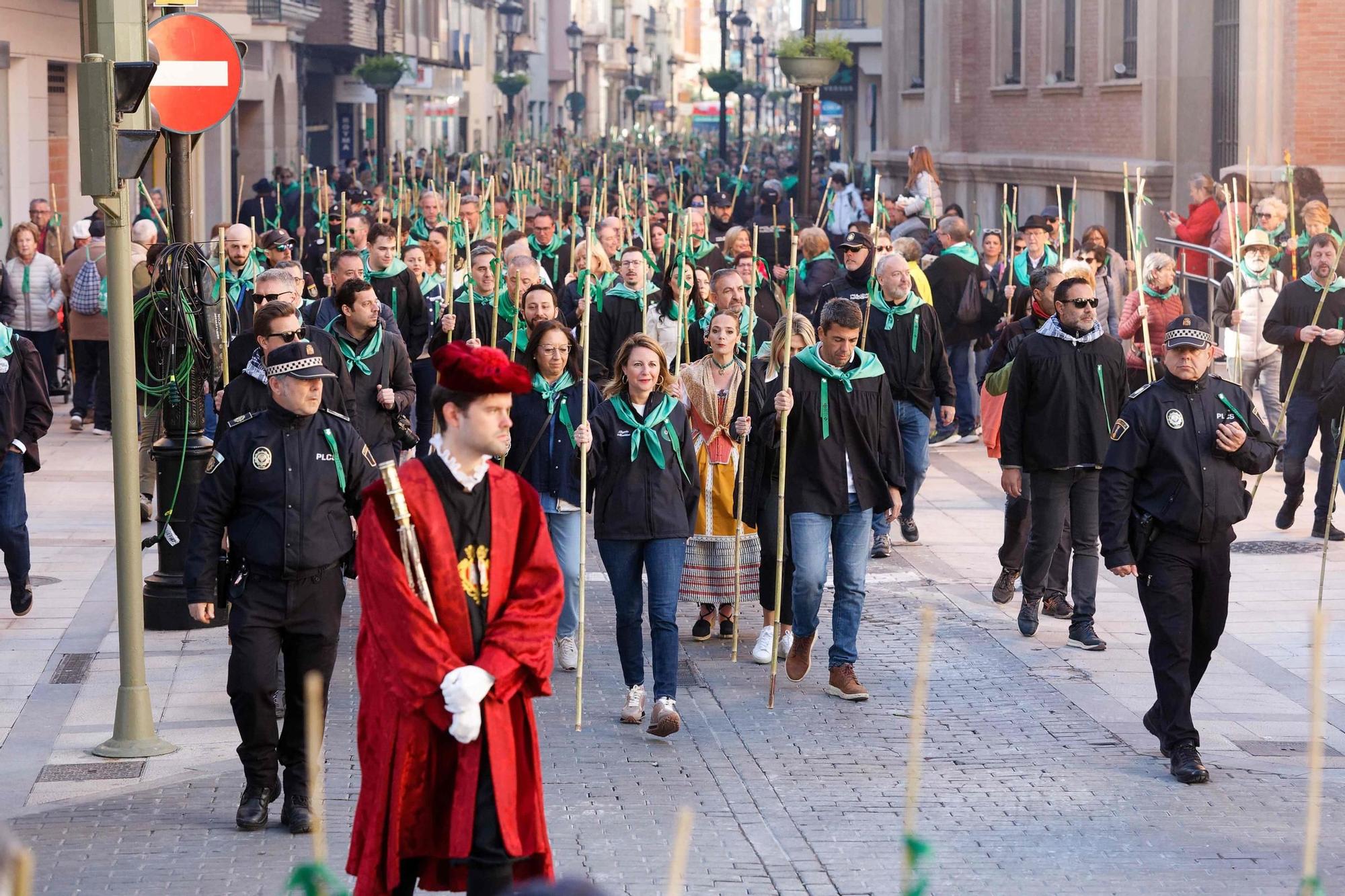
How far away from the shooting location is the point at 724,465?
35.1ft

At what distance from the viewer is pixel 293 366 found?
7.30m

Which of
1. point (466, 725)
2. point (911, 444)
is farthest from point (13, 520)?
point (466, 725)

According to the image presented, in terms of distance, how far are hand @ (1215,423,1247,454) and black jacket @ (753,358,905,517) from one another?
168cm

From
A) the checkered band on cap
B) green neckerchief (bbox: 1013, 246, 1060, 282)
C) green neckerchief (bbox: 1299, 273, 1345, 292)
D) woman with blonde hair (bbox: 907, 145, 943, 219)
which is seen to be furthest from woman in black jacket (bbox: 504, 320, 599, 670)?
woman with blonde hair (bbox: 907, 145, 943, 219)

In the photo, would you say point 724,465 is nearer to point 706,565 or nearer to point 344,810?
point 706,565

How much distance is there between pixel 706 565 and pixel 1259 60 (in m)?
16.5

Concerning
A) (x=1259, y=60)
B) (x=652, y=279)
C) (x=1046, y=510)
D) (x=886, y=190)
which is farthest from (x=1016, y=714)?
(x=886, y=190)

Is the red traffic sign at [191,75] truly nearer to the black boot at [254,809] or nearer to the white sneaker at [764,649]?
the white sneaker at [764,649]

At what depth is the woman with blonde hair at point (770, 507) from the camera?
9875mm

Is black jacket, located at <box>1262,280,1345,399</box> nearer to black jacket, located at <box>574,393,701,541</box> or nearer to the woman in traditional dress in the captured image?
the woman in traditional dress

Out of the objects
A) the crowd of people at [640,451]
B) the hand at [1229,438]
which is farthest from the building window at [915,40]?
the hand at [1229,438]

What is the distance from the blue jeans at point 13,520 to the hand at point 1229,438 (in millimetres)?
6081

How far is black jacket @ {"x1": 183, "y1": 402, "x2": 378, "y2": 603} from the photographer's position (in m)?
7.32

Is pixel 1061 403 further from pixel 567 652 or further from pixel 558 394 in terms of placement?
pixel 567 652
